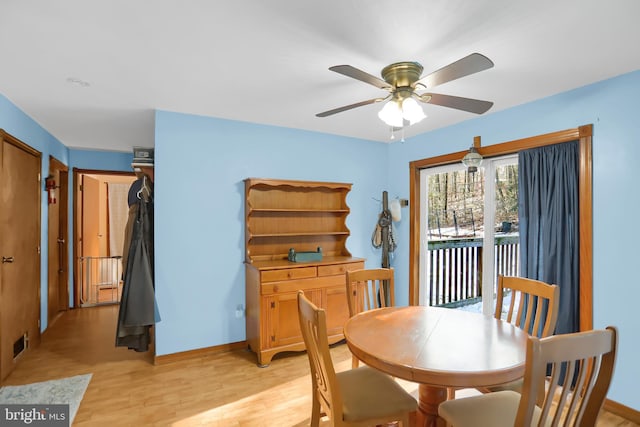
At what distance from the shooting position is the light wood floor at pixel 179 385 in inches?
89.3

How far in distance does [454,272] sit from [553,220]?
1.81 m

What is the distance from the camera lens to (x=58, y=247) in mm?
4512

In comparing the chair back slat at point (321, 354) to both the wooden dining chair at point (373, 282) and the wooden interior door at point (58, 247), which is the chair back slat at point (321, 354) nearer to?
the wooden dining chair at point (373, 282)

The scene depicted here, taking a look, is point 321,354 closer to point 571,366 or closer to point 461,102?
point 571,366

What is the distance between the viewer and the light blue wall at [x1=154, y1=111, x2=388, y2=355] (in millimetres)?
3129

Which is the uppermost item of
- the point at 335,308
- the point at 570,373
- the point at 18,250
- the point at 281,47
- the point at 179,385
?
the point at 281,47

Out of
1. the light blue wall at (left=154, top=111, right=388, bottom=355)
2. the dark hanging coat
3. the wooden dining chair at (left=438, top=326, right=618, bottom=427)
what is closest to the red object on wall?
the dark hanging coat

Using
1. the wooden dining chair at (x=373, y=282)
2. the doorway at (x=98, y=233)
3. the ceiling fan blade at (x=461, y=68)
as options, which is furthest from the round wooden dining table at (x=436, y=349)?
the doorway at (x=98, y=233)

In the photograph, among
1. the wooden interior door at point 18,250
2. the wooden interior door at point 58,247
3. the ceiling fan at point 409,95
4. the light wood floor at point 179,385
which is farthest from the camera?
the wooden interior door at point 58,247

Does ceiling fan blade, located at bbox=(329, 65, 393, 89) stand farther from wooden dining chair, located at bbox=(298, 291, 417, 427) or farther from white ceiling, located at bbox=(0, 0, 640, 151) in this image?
wooden dining chair, located at bbox=(298, 291, 417, 427)

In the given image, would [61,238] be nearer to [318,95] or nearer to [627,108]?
[318,95]

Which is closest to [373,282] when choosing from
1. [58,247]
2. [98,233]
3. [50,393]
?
[50,393]

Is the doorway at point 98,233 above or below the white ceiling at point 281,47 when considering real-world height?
below

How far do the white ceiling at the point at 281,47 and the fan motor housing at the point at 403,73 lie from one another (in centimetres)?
7
